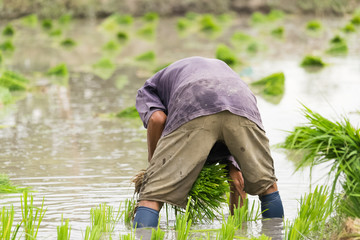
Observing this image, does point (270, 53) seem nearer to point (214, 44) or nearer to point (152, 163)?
point (214, 44)

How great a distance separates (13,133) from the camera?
6.60m

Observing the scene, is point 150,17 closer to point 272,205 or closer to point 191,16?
point 191,16

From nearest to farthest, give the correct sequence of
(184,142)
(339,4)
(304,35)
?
1. (184,142)
2. (304,35)
3. (339,4)

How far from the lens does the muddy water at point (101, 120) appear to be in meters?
4.54

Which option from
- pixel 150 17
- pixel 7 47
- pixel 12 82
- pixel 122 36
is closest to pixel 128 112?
pixel 12 82

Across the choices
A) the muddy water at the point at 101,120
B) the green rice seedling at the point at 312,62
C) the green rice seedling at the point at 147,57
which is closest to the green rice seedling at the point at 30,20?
the muddy water at the point at 101,120

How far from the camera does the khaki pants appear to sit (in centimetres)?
363

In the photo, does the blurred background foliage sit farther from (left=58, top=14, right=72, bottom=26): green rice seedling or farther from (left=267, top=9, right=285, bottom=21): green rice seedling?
(left=58, top=14, right=72, bottom=26): green rice seedling

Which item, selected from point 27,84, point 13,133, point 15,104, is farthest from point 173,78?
point 27,84

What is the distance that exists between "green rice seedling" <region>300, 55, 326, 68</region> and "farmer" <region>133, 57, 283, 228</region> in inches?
277

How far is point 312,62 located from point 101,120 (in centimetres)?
448

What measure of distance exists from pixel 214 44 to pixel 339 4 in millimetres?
7327

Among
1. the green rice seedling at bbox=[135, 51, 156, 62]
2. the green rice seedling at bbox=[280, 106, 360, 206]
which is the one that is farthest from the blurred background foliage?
the green rice seedling at bbox=[280, 106, 360, 206]

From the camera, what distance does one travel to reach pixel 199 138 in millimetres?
3627
